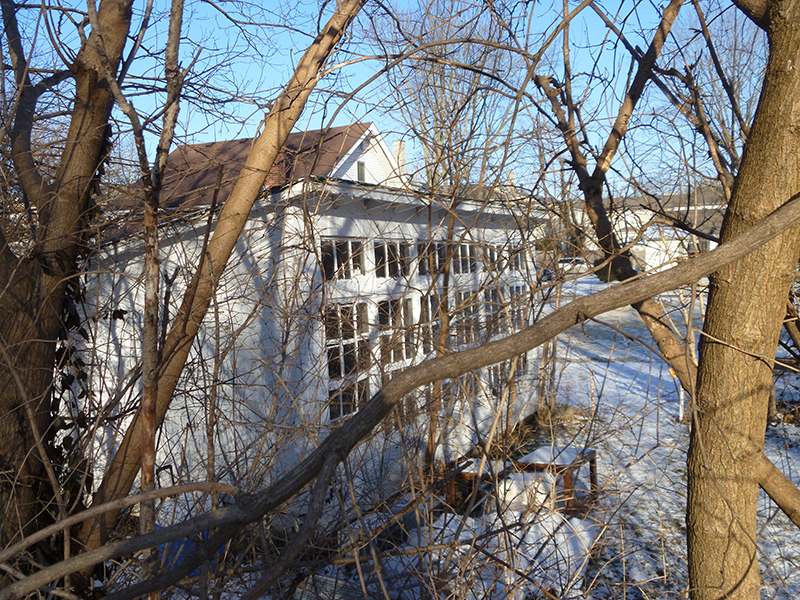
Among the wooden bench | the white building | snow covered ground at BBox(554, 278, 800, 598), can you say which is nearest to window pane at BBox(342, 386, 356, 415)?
the white building

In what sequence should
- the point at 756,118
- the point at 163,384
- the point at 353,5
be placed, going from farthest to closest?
the point at 353,5 → the point at 163,384 → the point at 756,118

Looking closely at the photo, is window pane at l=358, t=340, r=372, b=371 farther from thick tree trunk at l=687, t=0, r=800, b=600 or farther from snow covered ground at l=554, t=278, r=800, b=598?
thick tree trunk at l=687, t=0, r=800, b=600

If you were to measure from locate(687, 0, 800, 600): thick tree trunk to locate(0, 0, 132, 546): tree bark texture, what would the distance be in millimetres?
2991

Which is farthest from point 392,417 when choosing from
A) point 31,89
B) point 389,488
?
point 31,89

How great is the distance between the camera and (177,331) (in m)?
2.79

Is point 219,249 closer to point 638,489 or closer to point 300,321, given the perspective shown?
point 300,321

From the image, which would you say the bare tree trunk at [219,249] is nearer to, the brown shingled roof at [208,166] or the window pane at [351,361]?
the brown shingled roof at [208,166]

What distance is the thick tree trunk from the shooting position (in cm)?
211

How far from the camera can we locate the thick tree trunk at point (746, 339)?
6.93ft

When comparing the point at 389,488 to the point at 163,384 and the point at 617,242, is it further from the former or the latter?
the point at 617,242

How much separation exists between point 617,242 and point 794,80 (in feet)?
4.11

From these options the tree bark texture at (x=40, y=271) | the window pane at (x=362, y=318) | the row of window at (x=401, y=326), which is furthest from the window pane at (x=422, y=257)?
the tree bark texture at (x=40, y=271)

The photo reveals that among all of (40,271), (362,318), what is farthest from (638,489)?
(40,271)

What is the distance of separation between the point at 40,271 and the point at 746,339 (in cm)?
338
